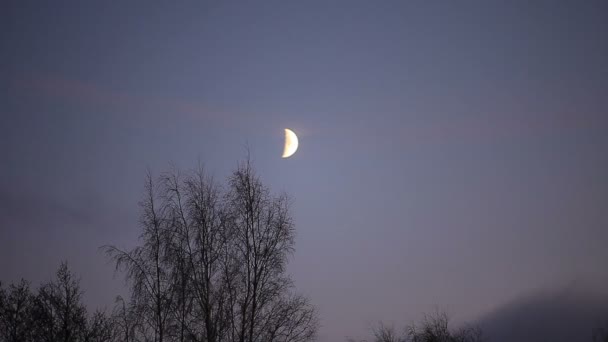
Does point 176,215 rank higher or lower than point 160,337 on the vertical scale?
higher

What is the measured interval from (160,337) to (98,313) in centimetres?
1318

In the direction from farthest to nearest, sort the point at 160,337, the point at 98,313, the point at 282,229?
the point at 98,313 → the point at 282,229 → the point at 160,337

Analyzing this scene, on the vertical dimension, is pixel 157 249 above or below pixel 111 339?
above

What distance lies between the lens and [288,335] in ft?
64.8

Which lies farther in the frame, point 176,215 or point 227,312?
point 176,215

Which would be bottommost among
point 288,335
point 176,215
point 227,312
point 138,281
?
point 288,335

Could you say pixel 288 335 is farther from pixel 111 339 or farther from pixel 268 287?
pixel 111 339

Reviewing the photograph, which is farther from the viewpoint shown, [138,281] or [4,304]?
[4,304]

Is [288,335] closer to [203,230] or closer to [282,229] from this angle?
[282,229]

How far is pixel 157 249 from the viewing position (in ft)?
67.1

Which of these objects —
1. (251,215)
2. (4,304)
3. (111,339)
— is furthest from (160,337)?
(4,304)

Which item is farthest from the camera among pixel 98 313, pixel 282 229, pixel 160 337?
A: pixel 98 313

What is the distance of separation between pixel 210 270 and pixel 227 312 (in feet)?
7.20

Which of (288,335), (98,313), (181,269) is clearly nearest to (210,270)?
(181,269)
